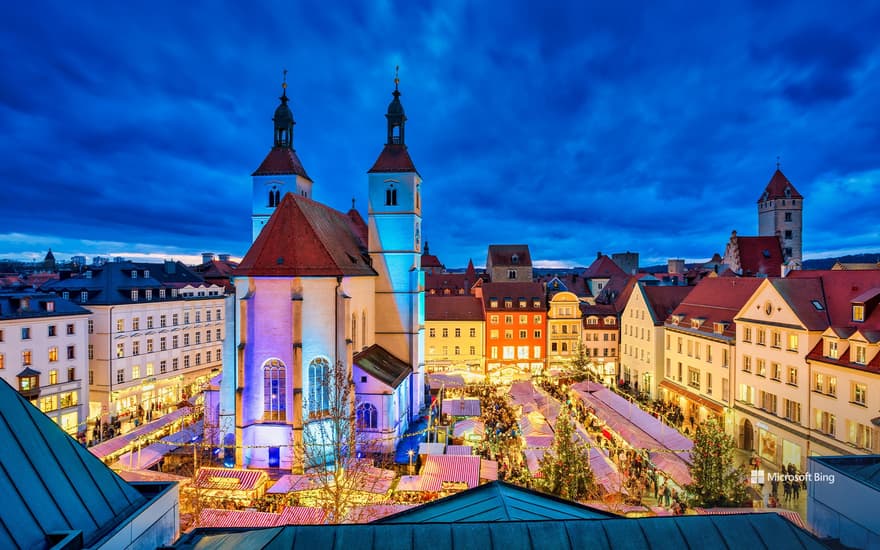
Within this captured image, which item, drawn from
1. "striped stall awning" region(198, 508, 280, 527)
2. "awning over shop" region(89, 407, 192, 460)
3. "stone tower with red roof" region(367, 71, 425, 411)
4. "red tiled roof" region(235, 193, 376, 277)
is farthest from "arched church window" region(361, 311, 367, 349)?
"striped stall awning" region(198, 508, 280, 527)

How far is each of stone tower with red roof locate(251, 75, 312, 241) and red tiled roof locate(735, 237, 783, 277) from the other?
63.3 meters

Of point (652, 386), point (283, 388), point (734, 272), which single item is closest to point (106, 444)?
point (283, 388)

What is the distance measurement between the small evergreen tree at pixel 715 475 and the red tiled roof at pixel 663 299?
2816 cm

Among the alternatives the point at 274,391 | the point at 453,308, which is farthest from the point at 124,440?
the point at 453,308

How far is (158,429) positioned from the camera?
28.0m

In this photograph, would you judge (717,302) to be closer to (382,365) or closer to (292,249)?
(382,365)

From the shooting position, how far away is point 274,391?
27.4m

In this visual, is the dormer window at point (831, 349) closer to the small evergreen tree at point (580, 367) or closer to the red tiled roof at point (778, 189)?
the small evergreen tree at point (580, 367)

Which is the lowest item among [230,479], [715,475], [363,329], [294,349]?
[230,479]

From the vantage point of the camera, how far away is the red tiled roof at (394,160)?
38625mm

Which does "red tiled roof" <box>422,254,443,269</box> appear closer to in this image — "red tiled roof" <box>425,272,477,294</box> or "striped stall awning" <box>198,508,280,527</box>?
"red tiled roof" <box>425,272,477,294</box>

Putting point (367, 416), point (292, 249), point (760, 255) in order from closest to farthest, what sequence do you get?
1. point (292, 249)
2. point (367, 416)
3. point (760, 255)

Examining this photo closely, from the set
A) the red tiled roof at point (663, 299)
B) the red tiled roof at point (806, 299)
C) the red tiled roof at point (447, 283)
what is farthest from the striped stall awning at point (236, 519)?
the red tiled roof at point (447, 283)

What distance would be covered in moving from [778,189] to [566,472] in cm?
9137
